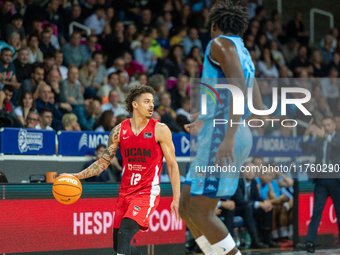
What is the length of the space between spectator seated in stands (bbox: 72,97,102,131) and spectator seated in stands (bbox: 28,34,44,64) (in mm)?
1434

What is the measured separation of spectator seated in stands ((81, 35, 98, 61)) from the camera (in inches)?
442

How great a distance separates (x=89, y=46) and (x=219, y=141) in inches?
308

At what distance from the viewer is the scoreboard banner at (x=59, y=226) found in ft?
22.1

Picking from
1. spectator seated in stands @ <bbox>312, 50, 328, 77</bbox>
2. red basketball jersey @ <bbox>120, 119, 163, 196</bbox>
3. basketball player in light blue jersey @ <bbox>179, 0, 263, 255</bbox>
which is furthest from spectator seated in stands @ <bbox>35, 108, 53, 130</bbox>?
spectator seated in stands @ <bbox>312, 50, 328, 77</bbox>

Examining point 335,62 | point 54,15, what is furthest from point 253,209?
point 335,62

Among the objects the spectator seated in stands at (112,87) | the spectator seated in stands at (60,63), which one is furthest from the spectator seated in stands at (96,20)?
the spectator seated in stands at (112,87)

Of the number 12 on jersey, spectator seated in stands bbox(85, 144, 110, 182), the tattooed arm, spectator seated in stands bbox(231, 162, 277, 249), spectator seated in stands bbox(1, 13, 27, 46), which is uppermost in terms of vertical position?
spectator seated in stands bbox(1, 13, 27, 46)

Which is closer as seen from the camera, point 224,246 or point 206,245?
point 224,246

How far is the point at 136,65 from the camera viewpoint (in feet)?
39.0

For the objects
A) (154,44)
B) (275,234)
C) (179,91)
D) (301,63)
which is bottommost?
(275,234)

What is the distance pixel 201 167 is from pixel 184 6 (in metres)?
10.1

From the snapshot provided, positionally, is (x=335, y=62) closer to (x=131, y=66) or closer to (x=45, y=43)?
(x=131, y=66)

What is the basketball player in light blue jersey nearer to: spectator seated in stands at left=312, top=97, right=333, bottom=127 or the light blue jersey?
the light blue jersey

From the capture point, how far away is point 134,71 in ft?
39.0
